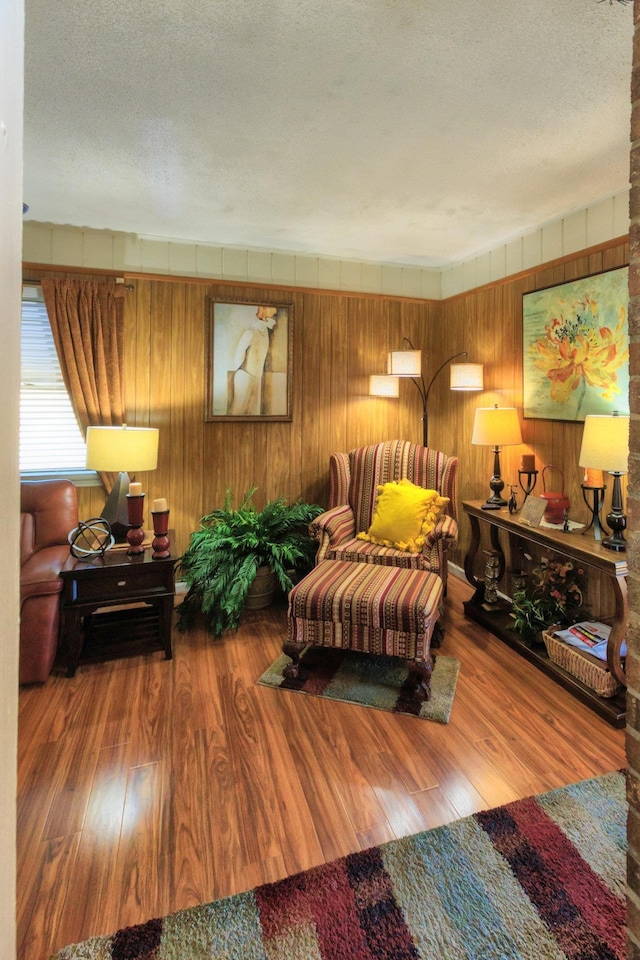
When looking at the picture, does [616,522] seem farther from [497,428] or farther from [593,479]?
[497,428]

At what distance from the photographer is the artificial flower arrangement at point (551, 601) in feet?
8.80

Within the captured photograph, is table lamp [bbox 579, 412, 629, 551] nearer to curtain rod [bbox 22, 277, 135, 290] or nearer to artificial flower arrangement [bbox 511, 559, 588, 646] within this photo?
artificial flower arrangement [bbox 511, 559, 588, 646]

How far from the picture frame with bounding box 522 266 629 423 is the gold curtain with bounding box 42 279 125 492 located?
2.80 metres

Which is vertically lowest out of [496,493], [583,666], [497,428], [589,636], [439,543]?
[583,666]

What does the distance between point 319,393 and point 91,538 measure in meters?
2.00

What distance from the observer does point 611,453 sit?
7.39 feet

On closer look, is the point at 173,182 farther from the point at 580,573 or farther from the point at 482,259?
the point at 580,573

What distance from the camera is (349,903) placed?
138cm

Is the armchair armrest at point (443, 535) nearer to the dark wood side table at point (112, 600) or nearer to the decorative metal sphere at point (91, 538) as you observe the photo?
the dark wood side table at point (112, 600)

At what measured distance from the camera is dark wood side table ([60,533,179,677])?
8.18 feet

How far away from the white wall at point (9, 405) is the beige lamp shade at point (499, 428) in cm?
287

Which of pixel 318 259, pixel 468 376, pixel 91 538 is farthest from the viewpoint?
pixel 318 259

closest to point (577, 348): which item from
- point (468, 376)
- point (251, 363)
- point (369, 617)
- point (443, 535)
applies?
point (468, 376)

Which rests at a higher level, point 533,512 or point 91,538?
point 533,512
